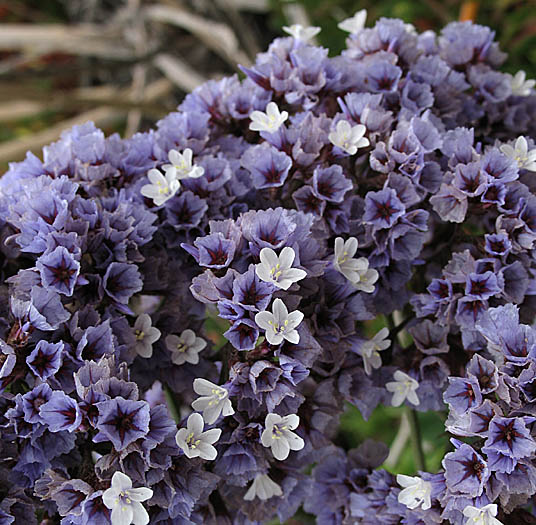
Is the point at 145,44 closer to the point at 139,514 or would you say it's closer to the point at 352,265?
the point at 352,265

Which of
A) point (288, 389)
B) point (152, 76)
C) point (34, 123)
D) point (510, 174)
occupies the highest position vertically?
point (510, 174)

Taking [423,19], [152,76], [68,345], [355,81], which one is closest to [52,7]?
[152,76]

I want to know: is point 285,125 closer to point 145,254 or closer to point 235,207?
point 235,207

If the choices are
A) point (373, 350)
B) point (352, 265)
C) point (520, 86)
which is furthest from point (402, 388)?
point (520, 86)

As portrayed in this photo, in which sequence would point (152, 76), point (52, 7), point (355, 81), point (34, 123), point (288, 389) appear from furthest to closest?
point (52, 7) < point (34, 123) < point (152, 76) < point (355, 81) < point (288, 389)

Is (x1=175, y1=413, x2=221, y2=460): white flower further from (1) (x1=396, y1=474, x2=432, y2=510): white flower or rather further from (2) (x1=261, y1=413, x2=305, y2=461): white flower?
(1) (x1=396, y1=474, x2=432, y2=510): white flower

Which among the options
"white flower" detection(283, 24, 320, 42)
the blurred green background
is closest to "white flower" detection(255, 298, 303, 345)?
"white flower" detection(283, 24, 320, 42)

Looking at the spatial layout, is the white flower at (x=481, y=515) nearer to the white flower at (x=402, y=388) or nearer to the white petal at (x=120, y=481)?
the white flower at (x=402, y=388)
